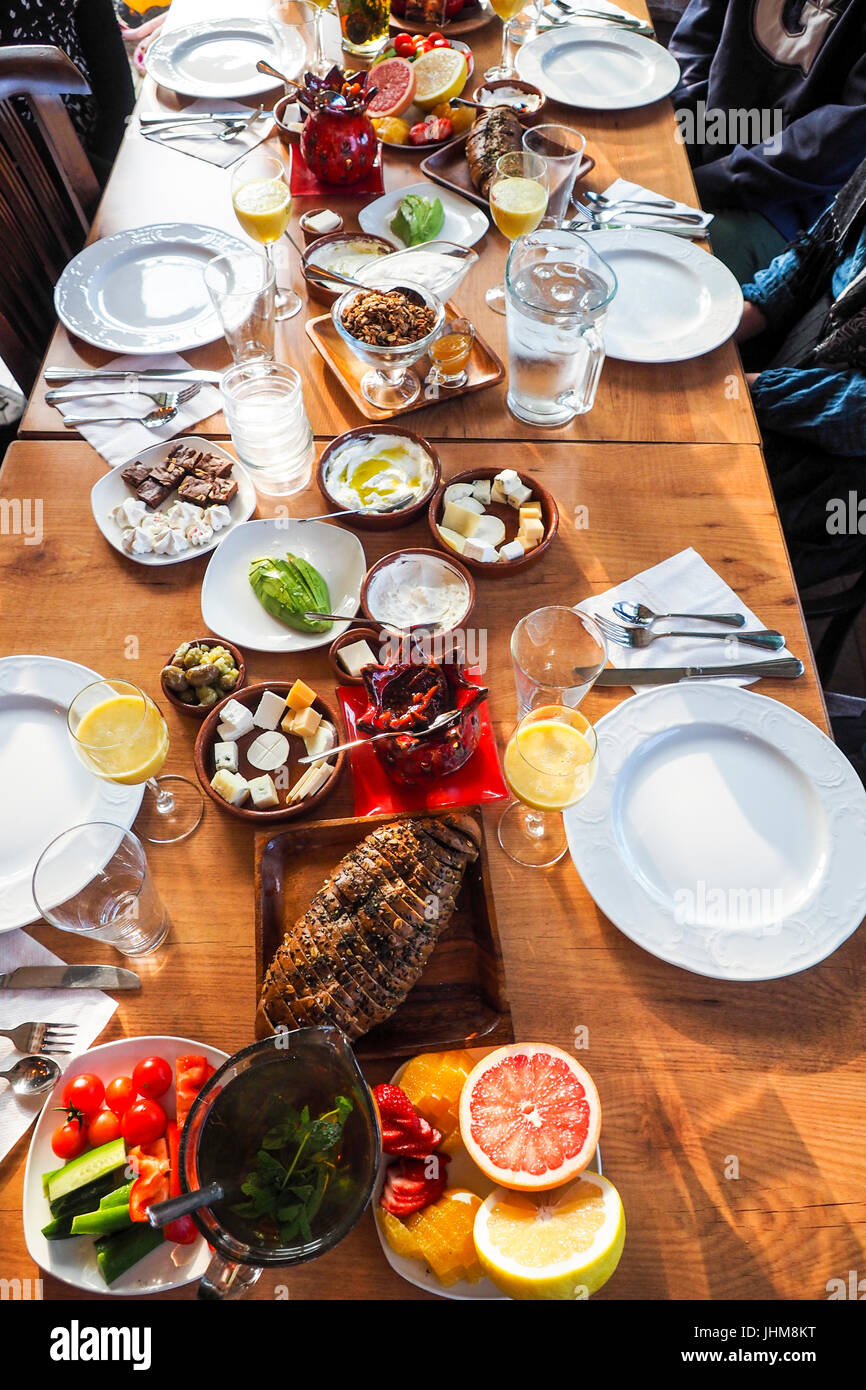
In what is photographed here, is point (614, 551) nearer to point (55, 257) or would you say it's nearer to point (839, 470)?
point (839, 470)

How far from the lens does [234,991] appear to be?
1.24 metres

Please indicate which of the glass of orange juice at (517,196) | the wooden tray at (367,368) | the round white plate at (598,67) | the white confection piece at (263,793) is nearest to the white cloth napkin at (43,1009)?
the white confection piece at (263,793)

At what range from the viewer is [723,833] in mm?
1372

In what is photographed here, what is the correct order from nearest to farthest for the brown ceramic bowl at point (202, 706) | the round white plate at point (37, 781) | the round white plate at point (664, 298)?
the round white plate at point (37, 781), the brown ceramic bowl at point (202, 706), the round white plate at point (664, 298)

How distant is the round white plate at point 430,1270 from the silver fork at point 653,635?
811mm

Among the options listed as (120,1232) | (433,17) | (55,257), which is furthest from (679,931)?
(433,17)

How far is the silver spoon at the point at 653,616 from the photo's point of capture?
5.17 ft

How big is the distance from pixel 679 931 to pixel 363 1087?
53 cm

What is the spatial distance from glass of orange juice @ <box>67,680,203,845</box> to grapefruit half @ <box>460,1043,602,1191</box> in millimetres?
599

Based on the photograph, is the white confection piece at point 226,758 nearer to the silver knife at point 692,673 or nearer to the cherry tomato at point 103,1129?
the cherry tomato at point 103,1129

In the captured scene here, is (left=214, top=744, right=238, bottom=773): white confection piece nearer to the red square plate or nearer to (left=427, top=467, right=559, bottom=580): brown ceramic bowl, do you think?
the red square plate

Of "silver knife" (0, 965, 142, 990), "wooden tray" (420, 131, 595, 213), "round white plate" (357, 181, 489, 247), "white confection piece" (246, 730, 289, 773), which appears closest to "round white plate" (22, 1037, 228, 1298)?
"silver knife" (0, 965, 142, 990)

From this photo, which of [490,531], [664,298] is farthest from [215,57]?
[490,531]

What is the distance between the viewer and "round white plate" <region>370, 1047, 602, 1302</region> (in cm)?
104
